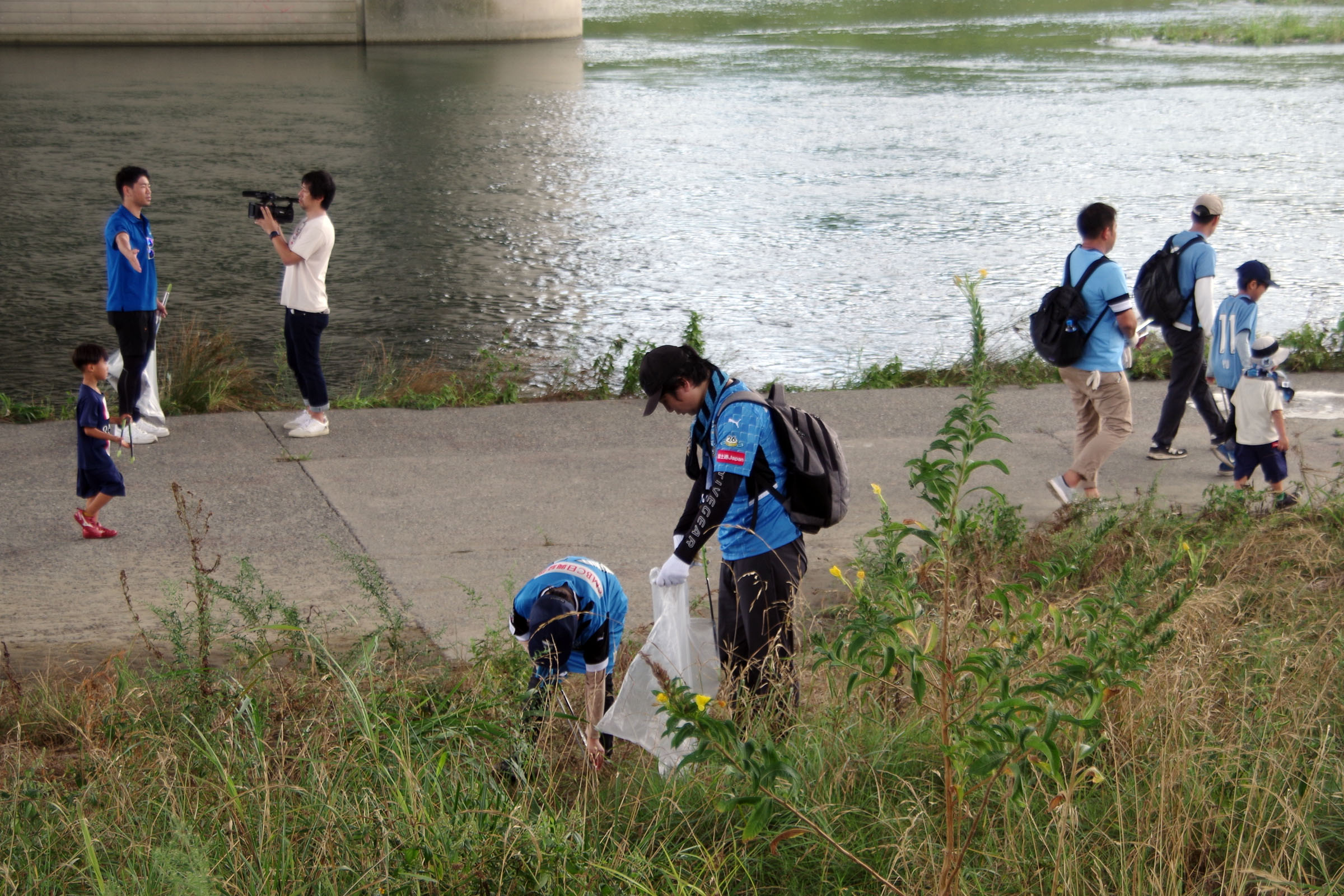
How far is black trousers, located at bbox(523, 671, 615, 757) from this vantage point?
378 cm

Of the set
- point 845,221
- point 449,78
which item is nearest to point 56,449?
point 845,221

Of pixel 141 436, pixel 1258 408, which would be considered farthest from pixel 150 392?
pixel 1258 408

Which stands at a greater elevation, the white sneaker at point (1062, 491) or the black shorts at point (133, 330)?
the black shorts at point (133, 330)

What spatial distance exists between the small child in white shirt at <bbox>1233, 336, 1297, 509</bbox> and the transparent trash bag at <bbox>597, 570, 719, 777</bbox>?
12.9ft

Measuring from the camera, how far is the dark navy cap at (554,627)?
4074mm

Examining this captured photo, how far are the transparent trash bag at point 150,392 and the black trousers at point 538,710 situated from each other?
A: 16.2ft

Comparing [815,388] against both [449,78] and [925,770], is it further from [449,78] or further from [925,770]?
[449,78]

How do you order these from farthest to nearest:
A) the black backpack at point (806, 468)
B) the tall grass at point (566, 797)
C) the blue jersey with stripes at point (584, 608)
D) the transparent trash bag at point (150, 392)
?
the transparent trash bag at point (150, 392)
the black backpack at point (806, 468)
the blue jersey with stripes at point (584, 608)
the tall grass at point (566, 797)

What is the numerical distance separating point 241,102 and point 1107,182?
70.5 ft

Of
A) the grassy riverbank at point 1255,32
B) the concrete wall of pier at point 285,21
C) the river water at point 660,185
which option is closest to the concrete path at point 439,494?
the river water at point 660,185

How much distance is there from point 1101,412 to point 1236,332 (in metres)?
0.91

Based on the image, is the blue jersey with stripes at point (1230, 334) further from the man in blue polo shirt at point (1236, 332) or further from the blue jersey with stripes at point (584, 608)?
the blue jersey with stripes at point (584, 608)

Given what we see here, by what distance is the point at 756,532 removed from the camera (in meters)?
4.51

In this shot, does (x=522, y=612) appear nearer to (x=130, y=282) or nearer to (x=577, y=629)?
(x=577, y=629)
